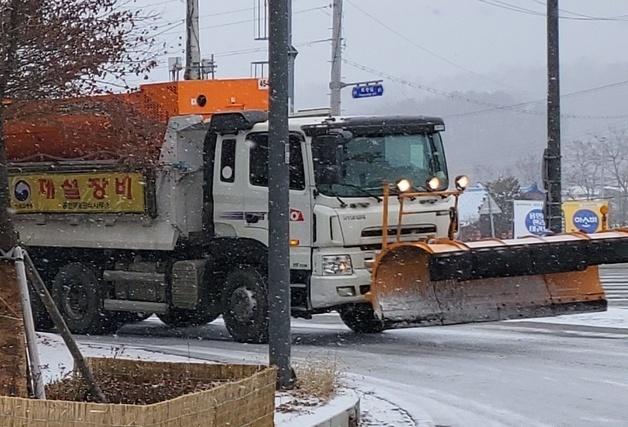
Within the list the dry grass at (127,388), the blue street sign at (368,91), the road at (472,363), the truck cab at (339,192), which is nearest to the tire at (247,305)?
the road at (472,363)

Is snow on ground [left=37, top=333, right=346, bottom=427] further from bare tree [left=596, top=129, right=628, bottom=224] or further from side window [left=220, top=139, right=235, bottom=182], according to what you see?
bare tree [left=596, top=129, right=628, bottom=224]

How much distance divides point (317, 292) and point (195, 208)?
→ 2293mm

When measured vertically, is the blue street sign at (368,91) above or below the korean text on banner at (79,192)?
above

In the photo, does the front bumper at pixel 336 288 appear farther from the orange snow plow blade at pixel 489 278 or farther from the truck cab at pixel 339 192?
the orange snow plow blade at pixel 489 278

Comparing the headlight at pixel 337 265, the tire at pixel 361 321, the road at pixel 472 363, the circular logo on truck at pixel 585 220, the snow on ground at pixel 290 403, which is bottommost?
the road at pixel 472 363

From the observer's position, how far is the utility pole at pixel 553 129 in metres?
18.0

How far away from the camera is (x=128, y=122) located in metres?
13.6

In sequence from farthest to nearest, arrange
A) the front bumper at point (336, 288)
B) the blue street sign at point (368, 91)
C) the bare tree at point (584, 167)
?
the bare tree at point (584, 167) → the blue street sign at point (368, 91) → the front bumper at point (336, 288)

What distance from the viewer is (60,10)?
29.1 ft

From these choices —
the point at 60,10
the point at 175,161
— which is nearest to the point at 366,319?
the point at 175,161

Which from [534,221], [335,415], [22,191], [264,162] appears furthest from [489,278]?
[534,221]

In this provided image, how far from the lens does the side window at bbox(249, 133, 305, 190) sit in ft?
44.9

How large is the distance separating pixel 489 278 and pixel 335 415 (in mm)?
5862

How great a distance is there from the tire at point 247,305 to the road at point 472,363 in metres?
0.19
